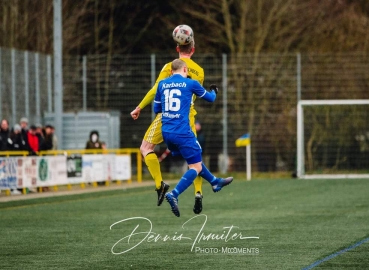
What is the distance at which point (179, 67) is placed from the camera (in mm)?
11328

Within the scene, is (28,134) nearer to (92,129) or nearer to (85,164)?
(85,164)

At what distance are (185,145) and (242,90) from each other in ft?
67.8

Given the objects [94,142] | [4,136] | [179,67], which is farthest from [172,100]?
[94,142]

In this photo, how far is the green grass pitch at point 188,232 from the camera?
10.1 meters

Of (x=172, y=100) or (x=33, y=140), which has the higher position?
(x=172, y=100)

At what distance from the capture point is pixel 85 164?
2581 centimetres

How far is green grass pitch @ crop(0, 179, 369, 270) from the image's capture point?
10.1 m

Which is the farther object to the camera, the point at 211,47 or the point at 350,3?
the point at 350,3

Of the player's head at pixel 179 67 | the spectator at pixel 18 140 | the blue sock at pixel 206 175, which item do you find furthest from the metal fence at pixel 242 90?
the player's head at pixel 179 67

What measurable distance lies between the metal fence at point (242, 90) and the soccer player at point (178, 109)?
1993cm

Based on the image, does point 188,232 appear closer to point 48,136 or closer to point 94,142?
point 48,136

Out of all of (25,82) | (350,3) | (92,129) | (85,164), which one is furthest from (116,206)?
(350,3)

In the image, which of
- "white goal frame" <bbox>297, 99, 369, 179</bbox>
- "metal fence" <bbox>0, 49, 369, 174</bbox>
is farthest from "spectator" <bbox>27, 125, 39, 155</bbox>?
"white goal frame" <bbox>297, 99, 369, 179</bbox>

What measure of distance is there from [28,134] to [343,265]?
14794 millimetres
